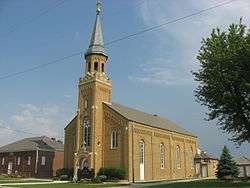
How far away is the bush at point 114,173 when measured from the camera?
45.7 meters

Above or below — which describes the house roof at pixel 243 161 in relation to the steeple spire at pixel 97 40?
below

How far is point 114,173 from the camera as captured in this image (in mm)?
46031

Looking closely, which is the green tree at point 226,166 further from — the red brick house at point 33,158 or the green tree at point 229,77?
the red brick house at point 33,158

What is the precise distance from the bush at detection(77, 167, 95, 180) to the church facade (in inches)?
27.5

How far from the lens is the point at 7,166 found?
67.8 metres

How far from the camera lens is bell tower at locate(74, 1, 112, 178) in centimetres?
4925

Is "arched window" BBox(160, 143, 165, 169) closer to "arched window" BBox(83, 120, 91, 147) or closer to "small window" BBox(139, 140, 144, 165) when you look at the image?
"small window" BBox(139, 140, 144, 165)

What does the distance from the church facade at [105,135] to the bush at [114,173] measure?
0.84 metres

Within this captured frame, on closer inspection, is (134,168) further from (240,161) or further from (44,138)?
(240,161)

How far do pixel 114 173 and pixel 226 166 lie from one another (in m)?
17.1

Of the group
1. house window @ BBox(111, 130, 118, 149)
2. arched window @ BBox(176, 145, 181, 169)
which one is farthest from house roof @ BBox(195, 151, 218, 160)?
house window @ BBox(111, 130, 118, 149)

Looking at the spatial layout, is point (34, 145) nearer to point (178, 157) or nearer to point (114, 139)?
point (114, 139)

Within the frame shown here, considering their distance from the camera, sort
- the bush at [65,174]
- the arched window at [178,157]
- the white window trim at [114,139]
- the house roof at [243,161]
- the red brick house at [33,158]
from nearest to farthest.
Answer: the white window trim at [114,139] < the bush at [65,174] < the arched window at [178,157] < the red brick house at [33,158] < the house roof at [243,161]

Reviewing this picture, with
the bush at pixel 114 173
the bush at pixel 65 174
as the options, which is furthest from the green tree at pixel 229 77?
the bush at pixel 65 174
